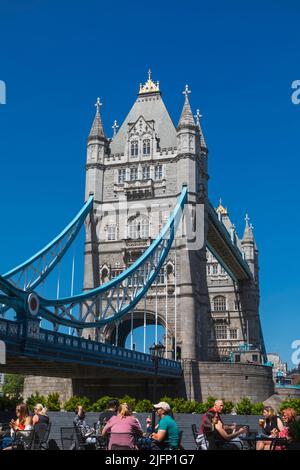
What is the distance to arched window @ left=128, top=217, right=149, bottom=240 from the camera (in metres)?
50.1

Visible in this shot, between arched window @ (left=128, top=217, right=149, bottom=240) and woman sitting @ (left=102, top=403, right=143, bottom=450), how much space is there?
40966 mm

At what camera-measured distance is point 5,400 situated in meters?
36.3

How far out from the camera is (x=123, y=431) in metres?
8.81

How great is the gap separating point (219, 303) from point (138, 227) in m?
23.8

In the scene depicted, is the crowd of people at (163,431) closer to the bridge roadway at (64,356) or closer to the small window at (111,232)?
the bridge roadway at (64,356)

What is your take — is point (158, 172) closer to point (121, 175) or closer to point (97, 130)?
point (121, 175)

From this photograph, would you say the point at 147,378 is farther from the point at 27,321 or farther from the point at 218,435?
the point at 218,435

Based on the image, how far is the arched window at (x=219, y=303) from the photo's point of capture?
69.9 metres

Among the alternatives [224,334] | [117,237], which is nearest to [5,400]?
[117,237]

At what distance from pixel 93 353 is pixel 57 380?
1463 cm

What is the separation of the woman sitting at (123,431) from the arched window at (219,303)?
202 feet

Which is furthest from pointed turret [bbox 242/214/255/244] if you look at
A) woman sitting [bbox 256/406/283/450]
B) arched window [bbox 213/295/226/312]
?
woman sitting [bbox 256/406/283/450]

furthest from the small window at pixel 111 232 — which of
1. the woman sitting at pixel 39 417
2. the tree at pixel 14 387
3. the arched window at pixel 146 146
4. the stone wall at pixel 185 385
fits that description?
the tree at pixel 14 387

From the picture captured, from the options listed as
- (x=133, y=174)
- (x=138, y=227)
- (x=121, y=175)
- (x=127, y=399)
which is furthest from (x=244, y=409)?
(x=121, y=175)
